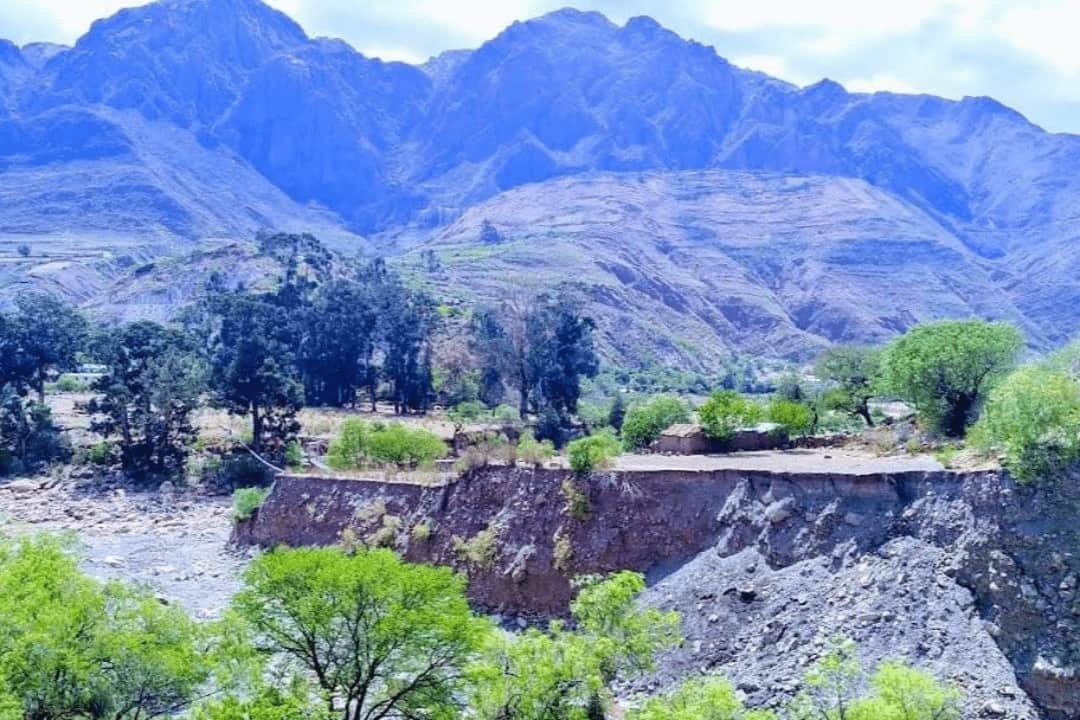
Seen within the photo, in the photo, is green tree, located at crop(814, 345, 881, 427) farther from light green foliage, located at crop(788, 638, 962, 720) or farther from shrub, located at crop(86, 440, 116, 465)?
shrub, located at crop(86, 440, 116, 465)

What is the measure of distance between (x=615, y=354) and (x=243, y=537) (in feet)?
291

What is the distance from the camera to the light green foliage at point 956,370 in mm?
35969

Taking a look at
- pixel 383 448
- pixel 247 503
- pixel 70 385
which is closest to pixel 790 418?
pixel 383 448

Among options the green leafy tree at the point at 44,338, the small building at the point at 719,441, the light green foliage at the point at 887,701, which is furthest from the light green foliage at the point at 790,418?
the green leafy tree at the point at 44,338

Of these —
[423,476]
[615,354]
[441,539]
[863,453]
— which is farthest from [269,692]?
[615,354]

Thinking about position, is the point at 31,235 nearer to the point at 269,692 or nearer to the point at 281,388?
the point at 281,388

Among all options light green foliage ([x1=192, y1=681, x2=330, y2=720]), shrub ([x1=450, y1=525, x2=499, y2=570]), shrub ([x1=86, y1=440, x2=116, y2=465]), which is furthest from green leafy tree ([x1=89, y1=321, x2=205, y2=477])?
light green foliage ([x1=192, y1=681, x2=330, y2=720])

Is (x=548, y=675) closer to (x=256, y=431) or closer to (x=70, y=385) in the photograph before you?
(x=256, y=431)

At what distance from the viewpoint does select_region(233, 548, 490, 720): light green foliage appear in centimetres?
2227

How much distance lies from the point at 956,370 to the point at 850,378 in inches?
806

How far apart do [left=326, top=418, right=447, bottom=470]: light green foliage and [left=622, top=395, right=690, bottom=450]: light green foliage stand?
9408 mm

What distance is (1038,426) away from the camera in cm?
2616

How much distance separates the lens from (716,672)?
2677cm

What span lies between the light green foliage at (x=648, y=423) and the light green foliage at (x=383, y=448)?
30.9ft
